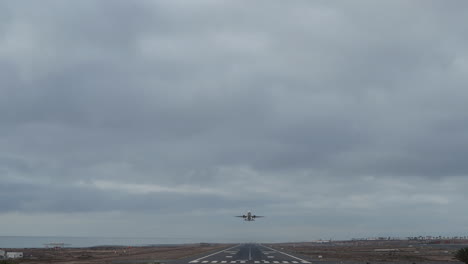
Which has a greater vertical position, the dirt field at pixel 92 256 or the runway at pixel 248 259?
the runway at pixel 248 259

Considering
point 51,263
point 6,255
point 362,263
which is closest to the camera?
point 362,263

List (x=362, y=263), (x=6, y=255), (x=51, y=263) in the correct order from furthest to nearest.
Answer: (x=6, y=255) < (x=51, y=263) < (x=362, y=263)

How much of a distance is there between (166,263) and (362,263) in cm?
3390

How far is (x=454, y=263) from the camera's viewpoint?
3066 inches

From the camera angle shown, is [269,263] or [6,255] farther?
[6,255]

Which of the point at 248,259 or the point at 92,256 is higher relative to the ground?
the point at 248,259

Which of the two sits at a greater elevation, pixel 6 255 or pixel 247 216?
pixel 247 216

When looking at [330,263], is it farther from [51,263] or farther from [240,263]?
[51,263]

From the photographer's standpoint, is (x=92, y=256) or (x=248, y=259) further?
(x=92, y=256)

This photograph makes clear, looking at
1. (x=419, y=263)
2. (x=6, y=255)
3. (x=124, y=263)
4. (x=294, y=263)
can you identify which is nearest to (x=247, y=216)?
(x=294, y=263)

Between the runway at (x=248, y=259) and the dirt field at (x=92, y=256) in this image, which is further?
the dirt field at (x=92, y=256)

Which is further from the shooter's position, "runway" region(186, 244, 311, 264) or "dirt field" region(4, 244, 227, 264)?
"dirt field" region(4, 244, 227, 264)

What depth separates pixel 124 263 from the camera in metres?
83.1

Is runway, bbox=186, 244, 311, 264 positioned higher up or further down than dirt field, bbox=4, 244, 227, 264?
higher up
